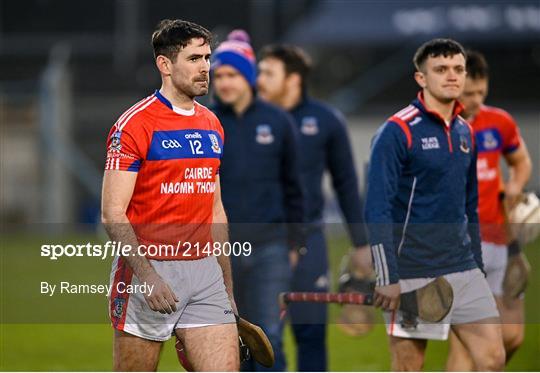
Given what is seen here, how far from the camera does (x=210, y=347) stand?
18.1ft

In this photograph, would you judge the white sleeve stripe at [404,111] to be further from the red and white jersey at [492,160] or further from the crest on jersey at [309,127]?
the crest on jersey at [309,127]

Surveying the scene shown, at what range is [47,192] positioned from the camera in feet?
73.2

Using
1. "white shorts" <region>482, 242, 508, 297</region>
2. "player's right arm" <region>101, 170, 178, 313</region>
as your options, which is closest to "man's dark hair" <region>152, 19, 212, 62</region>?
"player's right arm" <region>101, 170, 178, 313</region>

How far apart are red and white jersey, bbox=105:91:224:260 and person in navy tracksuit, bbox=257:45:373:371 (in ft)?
9.60

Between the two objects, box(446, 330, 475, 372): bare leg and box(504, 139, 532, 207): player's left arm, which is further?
box(504, 139, 532, 207): player's left arm

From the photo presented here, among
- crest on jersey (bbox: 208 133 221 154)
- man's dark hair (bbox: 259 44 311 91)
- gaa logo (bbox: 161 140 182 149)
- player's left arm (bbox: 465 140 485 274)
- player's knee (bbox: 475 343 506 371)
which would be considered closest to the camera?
gaa logo (bbox: 161 140 182 149)

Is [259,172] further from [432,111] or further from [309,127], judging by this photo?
[432,111]

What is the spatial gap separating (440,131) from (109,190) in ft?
6.32

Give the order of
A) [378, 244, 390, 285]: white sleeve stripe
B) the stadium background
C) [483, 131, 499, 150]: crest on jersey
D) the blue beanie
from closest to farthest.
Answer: [378, 244, 390, 285]: white sleeve stripe, the blue beanie, [483, 131, 499, 150]: crest on jersey, the stadium background

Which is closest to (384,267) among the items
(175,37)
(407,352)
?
(407,352)

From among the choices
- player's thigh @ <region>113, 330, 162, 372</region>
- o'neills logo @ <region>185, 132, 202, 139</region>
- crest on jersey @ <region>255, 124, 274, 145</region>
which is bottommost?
player's thigh @ <region>113, 330, 162, 372</region>

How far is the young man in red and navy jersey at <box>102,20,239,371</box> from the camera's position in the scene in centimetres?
545

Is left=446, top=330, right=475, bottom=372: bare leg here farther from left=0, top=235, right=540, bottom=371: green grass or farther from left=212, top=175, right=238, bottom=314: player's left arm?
left=212, top=175, right=238, bottom=314: player's left arm

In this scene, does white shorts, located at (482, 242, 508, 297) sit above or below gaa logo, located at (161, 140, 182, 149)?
below
